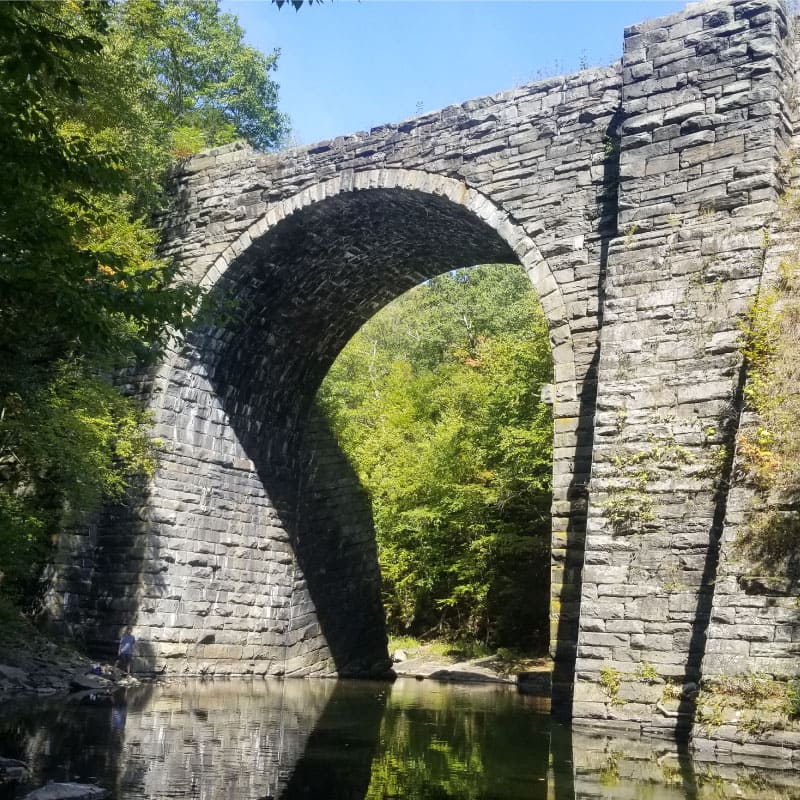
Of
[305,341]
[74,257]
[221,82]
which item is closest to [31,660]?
[305,341]

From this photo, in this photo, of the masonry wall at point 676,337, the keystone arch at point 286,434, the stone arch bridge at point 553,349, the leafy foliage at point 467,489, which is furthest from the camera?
the leafy foliage at point 467,489

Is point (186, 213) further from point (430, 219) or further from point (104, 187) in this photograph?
point (104, 187)

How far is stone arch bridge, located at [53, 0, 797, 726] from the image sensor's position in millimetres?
9141

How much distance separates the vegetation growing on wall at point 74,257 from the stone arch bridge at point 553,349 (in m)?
0.81

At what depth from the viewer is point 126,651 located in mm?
14320

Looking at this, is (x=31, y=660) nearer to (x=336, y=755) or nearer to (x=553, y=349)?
(x=336, y=755)

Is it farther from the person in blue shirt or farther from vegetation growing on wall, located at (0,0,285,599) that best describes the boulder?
vegetation growing on wall, located at (0,0,285,599)

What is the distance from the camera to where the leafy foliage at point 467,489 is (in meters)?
21.3

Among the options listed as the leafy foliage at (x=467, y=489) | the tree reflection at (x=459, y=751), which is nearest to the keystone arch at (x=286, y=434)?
the tree reflection at (x=459, y=751)

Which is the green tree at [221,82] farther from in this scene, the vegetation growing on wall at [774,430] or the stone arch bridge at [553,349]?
the vegetation growing on wall at [774,430]

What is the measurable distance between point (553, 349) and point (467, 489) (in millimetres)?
11064

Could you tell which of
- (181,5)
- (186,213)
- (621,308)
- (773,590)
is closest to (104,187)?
(621,308)

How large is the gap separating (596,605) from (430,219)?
6929 mm

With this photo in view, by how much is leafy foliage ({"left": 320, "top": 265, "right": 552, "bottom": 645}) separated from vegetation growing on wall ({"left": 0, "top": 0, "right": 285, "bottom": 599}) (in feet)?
24.8
